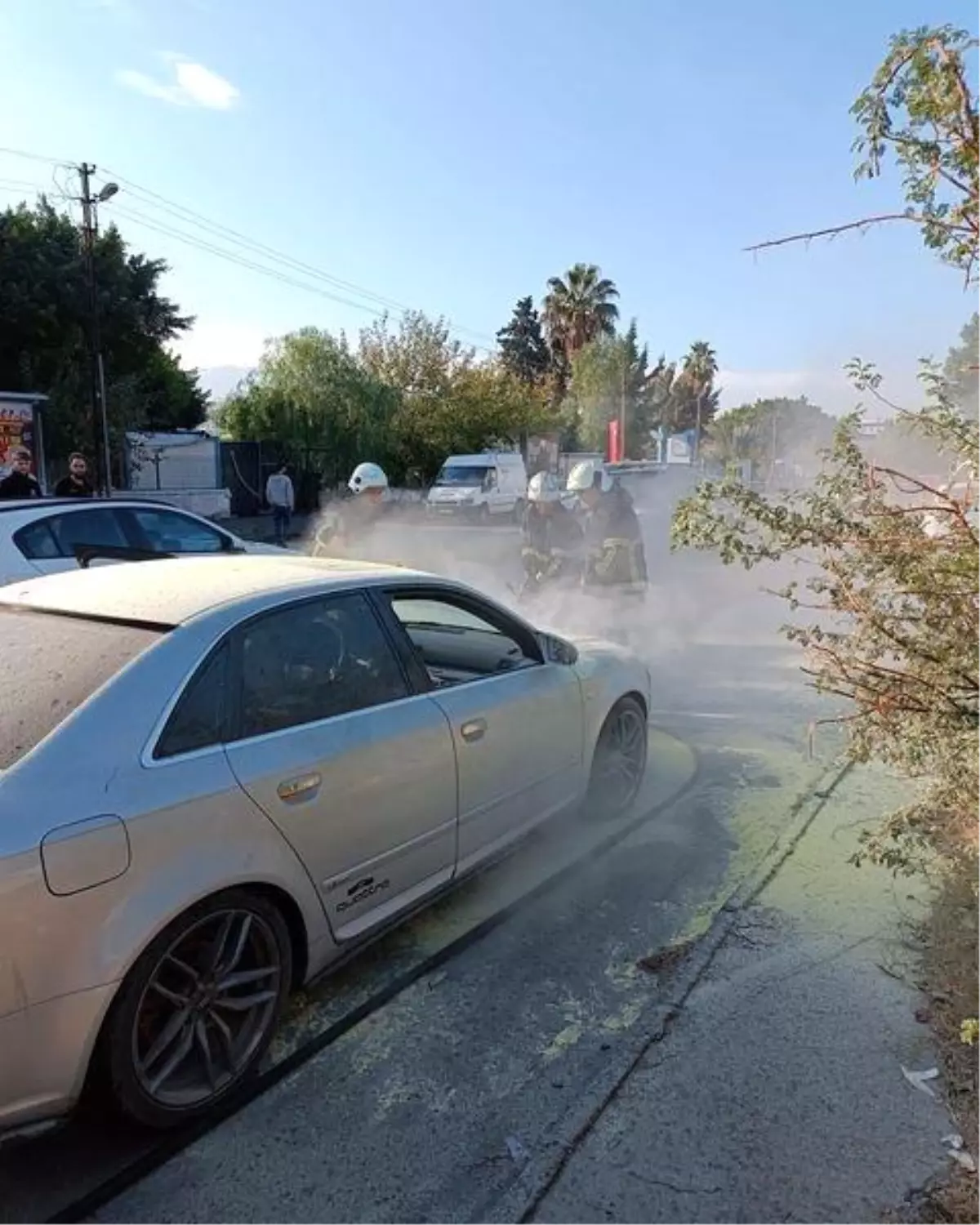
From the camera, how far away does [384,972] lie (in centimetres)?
337

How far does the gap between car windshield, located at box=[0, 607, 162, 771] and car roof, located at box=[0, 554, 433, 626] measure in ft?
0.19

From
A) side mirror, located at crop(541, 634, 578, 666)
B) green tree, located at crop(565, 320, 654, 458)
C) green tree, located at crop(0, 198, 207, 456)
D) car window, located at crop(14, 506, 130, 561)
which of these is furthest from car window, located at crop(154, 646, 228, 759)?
green tree, located at crop(565, 320, 654, 458)

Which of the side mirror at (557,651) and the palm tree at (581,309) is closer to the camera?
the side mirror at (557,651)

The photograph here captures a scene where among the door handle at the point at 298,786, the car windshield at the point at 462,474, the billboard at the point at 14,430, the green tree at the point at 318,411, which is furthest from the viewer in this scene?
the green tree at the point at 318,411

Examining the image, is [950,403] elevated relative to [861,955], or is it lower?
elevated

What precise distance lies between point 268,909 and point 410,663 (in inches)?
41.0

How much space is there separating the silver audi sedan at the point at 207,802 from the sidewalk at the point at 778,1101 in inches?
39.0

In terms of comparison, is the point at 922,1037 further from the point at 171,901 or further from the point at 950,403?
the point at 171,901

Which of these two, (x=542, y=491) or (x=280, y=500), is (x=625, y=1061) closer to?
(x=542, y=491)

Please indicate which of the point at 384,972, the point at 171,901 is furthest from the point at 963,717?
the point at 171,901

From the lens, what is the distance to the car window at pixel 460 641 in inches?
162

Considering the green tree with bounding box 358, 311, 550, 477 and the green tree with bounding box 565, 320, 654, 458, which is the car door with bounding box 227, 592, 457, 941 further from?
the green tree with bounding box 565, 320, 654, 458

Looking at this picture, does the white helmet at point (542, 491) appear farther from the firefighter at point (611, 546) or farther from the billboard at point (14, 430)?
the billboard at point (14, 430)

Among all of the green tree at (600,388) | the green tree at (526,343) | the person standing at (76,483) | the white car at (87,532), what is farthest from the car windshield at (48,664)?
the green tree at (526,343)
